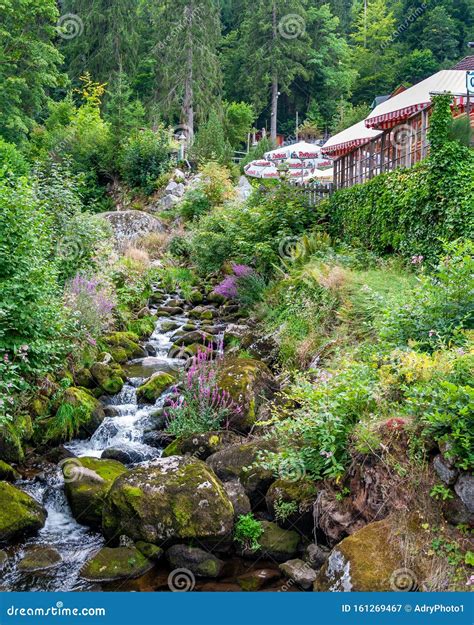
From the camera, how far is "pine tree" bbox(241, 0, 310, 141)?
117 feet

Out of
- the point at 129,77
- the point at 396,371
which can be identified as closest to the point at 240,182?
the point at 129,77

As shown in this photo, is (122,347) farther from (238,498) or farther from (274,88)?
(274,88)

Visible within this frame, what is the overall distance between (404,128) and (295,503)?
26.8 feet

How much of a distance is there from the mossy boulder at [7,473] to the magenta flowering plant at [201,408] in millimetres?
1888

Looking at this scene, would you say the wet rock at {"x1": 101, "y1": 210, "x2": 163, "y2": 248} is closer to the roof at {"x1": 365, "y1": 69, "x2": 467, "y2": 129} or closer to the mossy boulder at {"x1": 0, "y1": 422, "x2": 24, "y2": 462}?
the roof at {"x1": 365, "y1": 69, "x2": 467, "y2": 129}

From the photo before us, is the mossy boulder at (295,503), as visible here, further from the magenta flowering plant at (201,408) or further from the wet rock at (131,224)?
the wet rock at (131,224)

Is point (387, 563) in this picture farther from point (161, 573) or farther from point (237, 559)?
point (161, 573)

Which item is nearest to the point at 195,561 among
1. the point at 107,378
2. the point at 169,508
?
the point at 169,508

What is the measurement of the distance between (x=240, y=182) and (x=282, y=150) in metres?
4.92

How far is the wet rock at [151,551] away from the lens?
5.10 meters

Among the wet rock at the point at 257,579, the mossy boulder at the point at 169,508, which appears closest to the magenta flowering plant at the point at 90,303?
the mossy boulder at the point at 169,508

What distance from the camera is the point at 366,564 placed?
13.4 feet

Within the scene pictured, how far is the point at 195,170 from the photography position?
976 inches

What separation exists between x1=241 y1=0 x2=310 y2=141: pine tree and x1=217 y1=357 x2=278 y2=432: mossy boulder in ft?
100
